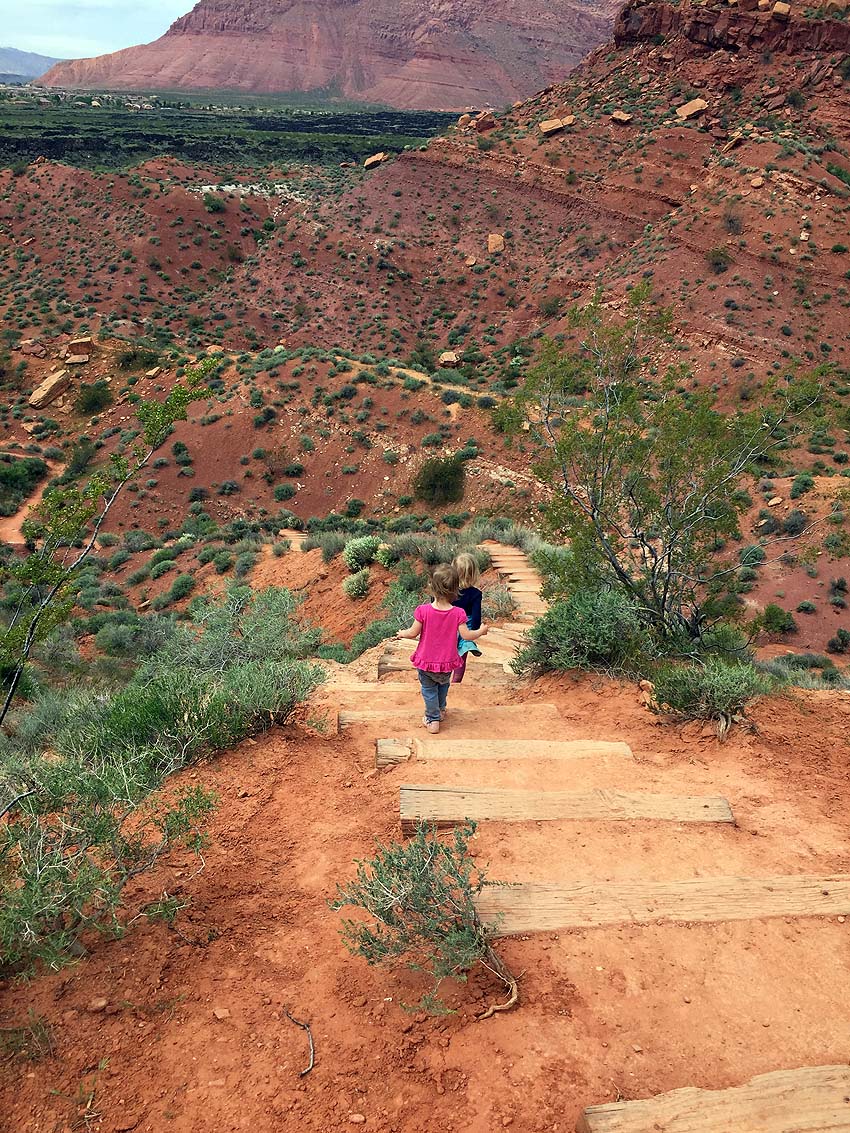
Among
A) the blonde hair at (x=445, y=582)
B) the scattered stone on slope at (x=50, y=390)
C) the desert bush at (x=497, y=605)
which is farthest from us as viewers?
the scattered stone on slope at (x=50, y=390)

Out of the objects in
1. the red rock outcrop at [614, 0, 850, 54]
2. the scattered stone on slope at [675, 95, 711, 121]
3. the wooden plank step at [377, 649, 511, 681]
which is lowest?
the wooden plank step at [377, 649, 511, 681]

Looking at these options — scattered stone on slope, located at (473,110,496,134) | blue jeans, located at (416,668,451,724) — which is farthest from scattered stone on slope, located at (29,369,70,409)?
scattered stone on slope, located at (473,110,496,134)

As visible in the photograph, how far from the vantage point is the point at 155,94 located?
133m

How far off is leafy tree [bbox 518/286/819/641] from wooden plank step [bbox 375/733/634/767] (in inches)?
102

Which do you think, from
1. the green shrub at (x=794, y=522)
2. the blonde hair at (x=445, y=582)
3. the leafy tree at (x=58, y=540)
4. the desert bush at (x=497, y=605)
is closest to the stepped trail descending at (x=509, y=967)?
the blonde hair at (x=445, y=582)

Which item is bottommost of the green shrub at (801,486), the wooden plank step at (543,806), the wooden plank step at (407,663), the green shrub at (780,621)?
the green shrub at (780,621)

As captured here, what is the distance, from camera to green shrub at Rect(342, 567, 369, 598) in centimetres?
1234

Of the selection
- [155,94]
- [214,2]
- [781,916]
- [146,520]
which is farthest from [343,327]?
[214,2]

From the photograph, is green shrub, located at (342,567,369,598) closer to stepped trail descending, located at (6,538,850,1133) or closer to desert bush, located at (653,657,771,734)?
desert bush, located at (653,657,771,734)

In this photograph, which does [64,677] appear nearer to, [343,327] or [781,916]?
[781,916]

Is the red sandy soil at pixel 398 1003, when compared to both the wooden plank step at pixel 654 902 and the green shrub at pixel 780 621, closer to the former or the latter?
the wooden plank step at pixel 654 902

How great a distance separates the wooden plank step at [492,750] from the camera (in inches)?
177

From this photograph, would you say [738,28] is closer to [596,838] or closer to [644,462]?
[644,462]

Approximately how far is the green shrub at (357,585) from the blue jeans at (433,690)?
7.26m
